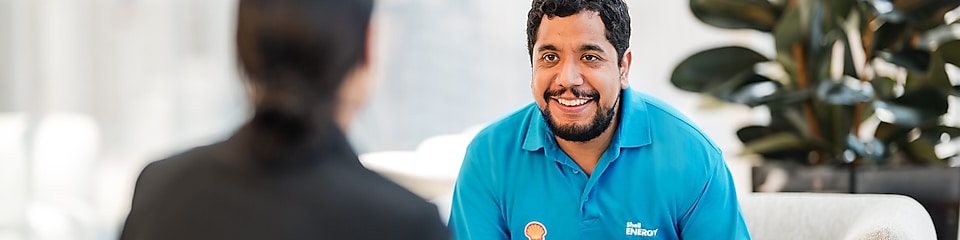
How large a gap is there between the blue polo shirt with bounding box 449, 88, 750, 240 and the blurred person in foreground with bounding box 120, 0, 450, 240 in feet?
3.40

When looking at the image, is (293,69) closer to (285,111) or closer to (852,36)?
(285,111)

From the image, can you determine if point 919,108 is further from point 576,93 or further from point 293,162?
point 293,162

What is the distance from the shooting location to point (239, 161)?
843 millimetres

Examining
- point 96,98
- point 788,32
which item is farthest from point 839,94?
point 96,98

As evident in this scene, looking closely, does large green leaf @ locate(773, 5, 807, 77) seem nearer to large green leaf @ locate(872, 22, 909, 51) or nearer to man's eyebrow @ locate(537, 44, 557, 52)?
large green leaf @ locate(872, 22, 909, 51)

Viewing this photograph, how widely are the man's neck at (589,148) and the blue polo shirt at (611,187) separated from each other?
0.04 feet

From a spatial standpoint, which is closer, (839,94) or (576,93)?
(576,93)

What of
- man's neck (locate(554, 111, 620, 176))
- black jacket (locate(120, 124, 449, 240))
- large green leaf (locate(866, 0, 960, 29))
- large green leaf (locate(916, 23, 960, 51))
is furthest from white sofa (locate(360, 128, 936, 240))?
black jacket (locate(120, 124, 449, 240))

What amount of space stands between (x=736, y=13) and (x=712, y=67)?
166 millimetres

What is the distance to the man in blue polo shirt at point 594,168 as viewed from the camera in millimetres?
1716

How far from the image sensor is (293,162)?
32.2 inches

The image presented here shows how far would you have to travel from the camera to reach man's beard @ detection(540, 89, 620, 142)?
1.73m

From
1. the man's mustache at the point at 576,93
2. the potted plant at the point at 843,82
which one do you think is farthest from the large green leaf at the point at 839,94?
the man's mustache at the point at 576,93

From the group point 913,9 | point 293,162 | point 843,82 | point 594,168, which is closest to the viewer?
point 293,162
